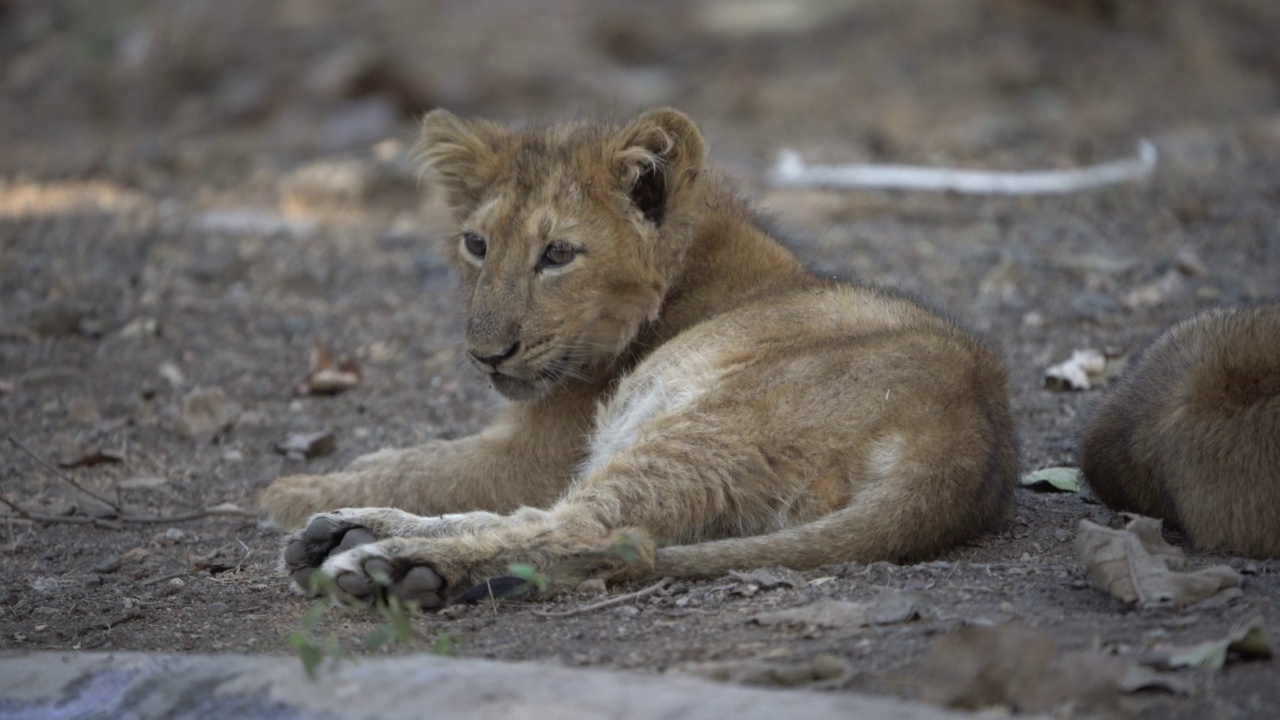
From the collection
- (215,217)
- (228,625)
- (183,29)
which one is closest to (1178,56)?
(215,217)

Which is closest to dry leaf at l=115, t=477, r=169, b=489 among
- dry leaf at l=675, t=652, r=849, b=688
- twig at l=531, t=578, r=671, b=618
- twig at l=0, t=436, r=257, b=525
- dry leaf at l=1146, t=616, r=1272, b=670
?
twig at l=0, t=436, r=257, b=525

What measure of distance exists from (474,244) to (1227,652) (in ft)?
10.3

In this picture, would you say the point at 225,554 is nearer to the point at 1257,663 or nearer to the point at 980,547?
the point at 980,547

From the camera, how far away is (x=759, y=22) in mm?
16500

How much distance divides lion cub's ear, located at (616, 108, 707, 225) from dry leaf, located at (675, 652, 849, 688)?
2.36 metres

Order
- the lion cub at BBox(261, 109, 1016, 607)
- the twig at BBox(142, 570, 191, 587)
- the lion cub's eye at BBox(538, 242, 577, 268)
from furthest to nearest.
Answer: the lion cub's eye at BBox(538, 242, 577, 268) → the twig at BBox(142, 570, 191, 587) → the lion cub at BBox(261, 109, 1016, 607)

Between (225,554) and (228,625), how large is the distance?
947 millimetres

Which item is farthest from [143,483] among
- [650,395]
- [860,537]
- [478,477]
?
[860,537]

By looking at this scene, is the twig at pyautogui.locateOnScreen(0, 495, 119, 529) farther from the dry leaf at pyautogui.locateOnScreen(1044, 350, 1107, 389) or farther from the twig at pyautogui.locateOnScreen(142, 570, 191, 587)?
the dry leaf at pyautogui.locateOnScreen(1044, 350, 1107, 389)

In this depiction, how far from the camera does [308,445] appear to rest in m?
6.41

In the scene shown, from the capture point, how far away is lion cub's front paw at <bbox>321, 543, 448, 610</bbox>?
13.7 feet

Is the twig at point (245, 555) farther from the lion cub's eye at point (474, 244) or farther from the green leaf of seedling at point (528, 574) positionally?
the lion cub's eye at point (474, 244)

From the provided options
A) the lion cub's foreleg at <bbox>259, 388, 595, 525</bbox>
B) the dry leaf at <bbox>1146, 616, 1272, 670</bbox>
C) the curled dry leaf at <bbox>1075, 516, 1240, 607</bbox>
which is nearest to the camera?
the dry leaf at <bbox>1146, 616, 1272, 670</bbox>

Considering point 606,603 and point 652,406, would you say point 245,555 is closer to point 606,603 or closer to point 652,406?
point 652,406
